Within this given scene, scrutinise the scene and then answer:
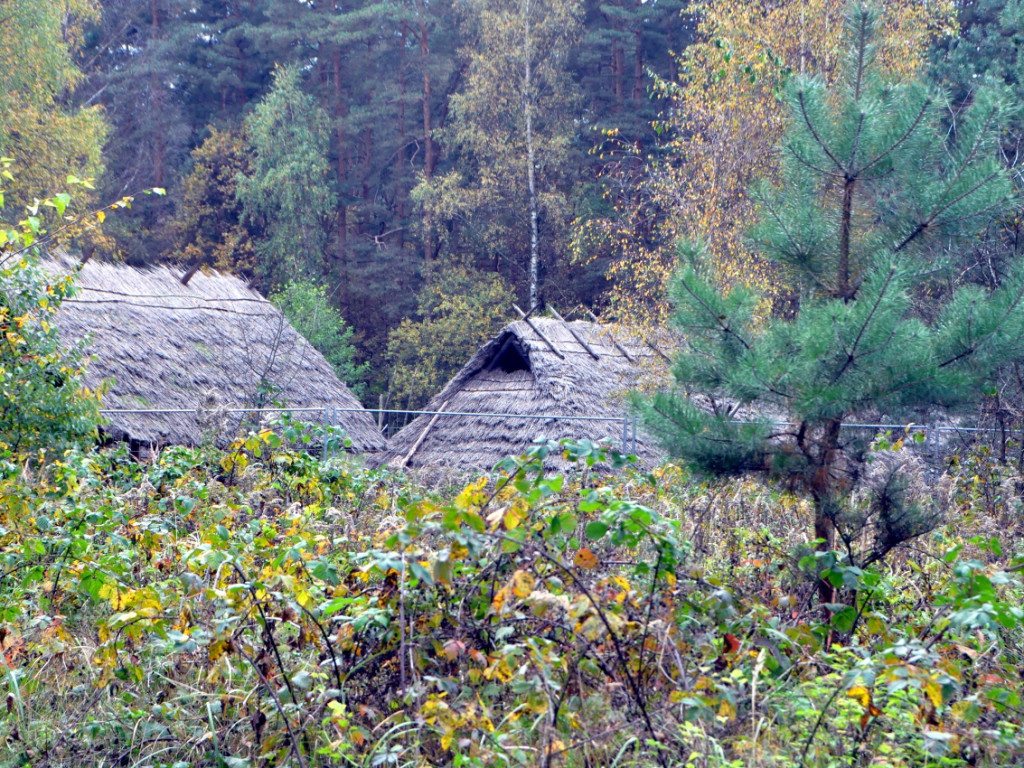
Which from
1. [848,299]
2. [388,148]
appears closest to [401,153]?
[388,148]

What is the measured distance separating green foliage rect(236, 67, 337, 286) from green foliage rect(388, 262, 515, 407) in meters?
3.07

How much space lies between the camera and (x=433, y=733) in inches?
119

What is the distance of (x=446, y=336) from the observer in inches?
835

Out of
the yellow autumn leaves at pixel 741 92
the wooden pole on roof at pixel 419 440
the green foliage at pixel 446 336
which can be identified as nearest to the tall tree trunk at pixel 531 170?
the green foliage at pixel 446 336

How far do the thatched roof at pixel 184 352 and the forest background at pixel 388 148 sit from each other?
431 centimetres

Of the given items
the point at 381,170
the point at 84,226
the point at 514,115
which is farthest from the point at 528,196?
the point at 84,226

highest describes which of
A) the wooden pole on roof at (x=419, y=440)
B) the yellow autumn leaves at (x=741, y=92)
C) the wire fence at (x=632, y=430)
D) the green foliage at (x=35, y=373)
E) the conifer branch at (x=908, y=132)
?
the yellow autumn leaves at (x=741, y=92)

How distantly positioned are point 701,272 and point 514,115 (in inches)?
733

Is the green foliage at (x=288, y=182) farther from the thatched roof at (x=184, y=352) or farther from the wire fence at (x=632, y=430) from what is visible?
the wire fence at (x=632, y=430)

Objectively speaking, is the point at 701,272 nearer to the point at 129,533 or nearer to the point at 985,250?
the point at 129,533

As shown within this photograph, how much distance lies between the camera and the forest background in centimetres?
2153

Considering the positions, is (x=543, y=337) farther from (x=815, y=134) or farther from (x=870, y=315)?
(x=870, y=315)

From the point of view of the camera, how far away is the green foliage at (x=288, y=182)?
74.3 ft

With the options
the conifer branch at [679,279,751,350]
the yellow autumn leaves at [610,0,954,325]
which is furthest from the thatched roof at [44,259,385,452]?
the conifer branch at [679,279,751,350]
